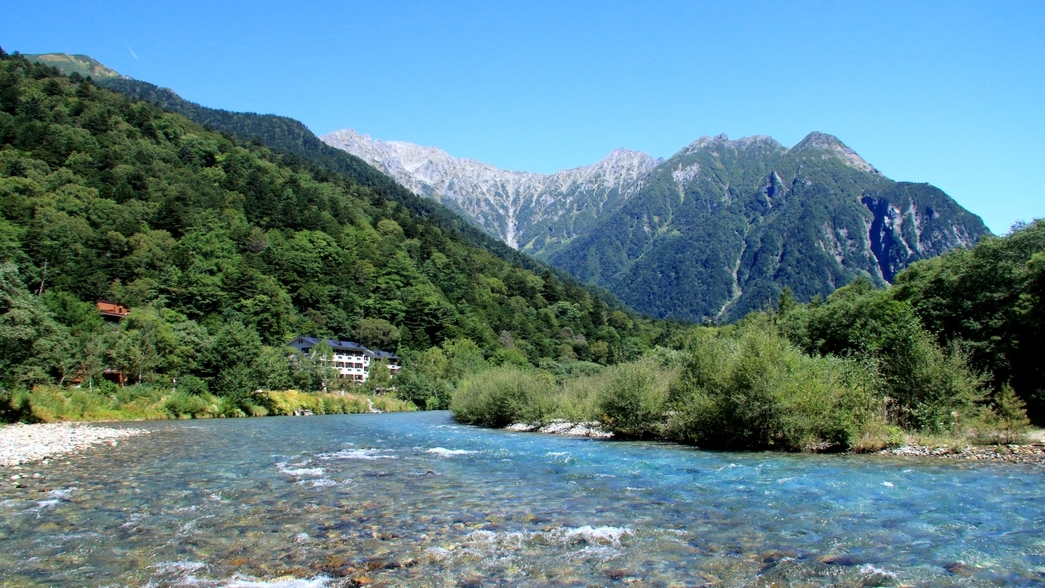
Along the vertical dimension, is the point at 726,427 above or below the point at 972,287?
below

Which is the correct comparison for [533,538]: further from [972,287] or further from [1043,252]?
[972,287]

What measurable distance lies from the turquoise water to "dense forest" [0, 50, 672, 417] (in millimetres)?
26718

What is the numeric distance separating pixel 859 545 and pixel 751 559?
237 centimetres

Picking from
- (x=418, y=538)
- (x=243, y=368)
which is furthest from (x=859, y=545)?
(x=243, y=368)

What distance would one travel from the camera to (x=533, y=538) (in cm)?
1130

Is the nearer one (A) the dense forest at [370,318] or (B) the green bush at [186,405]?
(A) the dense forest at [370,318]

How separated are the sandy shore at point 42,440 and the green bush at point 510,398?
1014 inches

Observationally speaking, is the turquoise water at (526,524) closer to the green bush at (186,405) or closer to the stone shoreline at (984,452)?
the stone shoreline at (984,452)

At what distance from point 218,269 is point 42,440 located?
278ft

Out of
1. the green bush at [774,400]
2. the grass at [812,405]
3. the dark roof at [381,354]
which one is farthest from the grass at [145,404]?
the green bush at [774,400]

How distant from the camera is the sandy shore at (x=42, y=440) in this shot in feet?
71.9

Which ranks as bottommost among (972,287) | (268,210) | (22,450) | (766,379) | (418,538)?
(22,450)

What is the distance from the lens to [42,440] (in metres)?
27.6

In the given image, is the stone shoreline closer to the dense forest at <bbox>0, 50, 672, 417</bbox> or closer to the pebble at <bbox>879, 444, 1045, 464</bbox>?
the pebble at <bbox>879, 444, 1045, 464</bbox>
